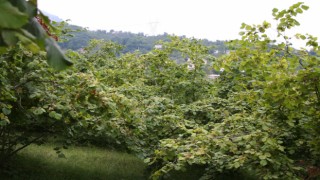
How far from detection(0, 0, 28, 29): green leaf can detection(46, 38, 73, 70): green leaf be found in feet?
0.72

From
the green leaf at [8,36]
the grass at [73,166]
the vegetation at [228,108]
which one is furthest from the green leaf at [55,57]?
the grass at [73,166]

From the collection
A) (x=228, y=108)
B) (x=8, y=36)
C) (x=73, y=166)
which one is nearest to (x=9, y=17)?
(x=8, y=36)

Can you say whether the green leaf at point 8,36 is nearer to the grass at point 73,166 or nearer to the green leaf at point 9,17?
the green leaf at point 9,17

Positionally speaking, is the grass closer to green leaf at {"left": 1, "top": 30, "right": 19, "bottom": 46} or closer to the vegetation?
the vegetation

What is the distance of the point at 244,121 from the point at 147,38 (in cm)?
2170

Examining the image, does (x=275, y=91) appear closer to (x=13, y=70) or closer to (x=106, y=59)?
(x=13, y=70)

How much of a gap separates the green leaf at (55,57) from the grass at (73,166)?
6244mm

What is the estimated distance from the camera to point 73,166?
823 cm

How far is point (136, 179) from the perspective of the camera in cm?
760

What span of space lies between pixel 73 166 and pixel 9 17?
311 inches

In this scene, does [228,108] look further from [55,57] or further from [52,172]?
[55,57]

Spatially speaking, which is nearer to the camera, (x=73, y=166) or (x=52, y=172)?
(x=52, y=172)

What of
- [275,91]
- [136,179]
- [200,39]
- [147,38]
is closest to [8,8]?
[275,91]

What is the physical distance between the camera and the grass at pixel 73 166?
716 cm
